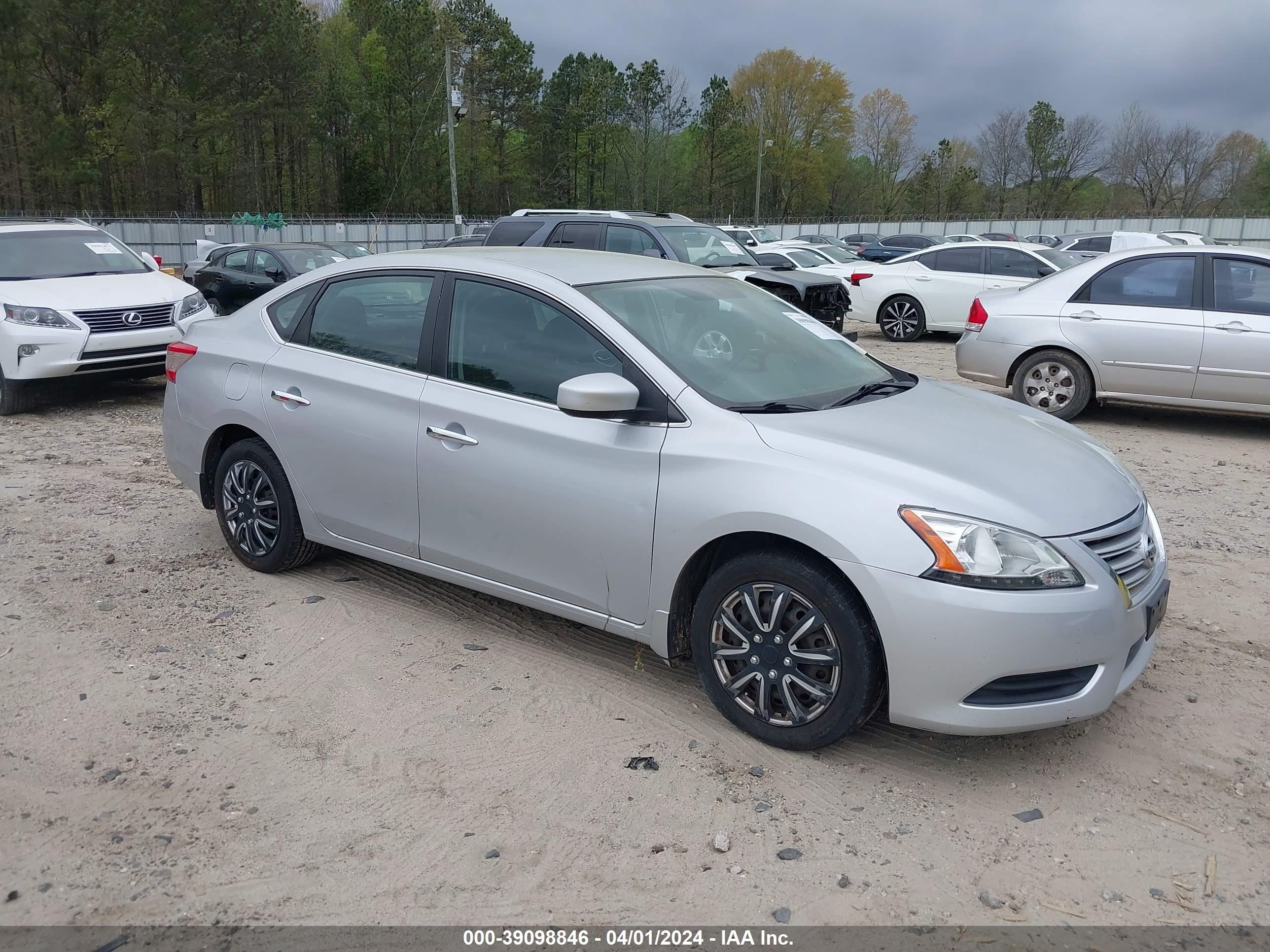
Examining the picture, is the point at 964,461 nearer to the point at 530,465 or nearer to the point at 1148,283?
the point at 530,465

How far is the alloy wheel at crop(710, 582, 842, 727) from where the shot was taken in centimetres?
348

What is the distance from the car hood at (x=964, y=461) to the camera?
11.1 feet

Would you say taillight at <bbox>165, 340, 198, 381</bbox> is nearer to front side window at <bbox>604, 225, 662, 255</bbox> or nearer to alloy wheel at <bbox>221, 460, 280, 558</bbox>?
alloy wheel at <bbox>221, 460, 280, 558</bbox>

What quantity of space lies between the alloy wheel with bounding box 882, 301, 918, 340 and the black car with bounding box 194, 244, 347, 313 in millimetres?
8595

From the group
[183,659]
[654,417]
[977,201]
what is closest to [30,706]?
[183,659]

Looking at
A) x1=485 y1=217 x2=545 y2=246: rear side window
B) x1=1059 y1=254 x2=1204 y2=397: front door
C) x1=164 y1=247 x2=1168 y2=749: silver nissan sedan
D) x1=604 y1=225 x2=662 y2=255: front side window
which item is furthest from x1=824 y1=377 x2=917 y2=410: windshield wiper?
x1=485 y1=217 x2=545 y2=246: rear side window

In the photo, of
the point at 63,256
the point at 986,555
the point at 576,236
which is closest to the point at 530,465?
the point at 986,555

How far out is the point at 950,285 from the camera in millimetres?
15602

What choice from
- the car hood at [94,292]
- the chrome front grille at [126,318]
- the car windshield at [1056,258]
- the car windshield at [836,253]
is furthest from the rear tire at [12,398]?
the car windshield at [836,253]

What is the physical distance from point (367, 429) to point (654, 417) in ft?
4.96

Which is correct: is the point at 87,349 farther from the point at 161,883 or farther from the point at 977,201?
Answer: the point at 977,201

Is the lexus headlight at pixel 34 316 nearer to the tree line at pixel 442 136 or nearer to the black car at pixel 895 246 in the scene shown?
the black car at pixel 895 246

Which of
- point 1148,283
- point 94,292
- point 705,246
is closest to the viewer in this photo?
point 1148,283

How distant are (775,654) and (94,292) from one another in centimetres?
905
